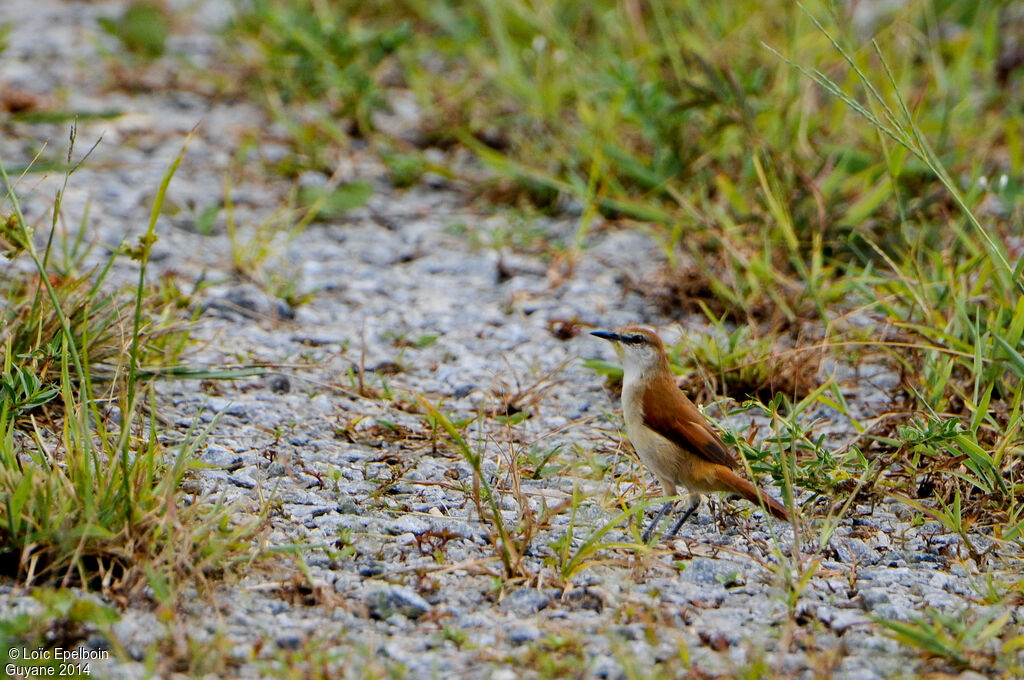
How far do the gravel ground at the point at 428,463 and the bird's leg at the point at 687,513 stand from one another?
0.07 m

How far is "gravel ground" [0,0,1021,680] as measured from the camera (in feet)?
9.19

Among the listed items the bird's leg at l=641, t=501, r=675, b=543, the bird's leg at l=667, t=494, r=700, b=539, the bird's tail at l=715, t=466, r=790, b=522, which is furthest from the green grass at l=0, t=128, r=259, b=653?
the bird's tail at l=715, t=466, r=790, b=522

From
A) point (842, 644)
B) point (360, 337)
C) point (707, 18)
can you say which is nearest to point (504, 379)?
point (360, 337)

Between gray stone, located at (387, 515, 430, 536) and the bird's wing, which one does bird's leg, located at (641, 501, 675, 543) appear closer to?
the bird's wing

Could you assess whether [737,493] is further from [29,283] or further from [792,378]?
[29,283]

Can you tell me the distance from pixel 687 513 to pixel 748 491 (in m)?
0.24

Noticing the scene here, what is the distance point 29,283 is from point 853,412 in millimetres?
3249

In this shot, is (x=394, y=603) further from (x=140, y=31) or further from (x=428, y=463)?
(x=140, y=31)

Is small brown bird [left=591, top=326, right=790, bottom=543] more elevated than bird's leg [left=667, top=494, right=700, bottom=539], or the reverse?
small brown bird [left=591, top=326, right=790, bottom=543]

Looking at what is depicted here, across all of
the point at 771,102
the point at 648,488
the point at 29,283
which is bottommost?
the point at 648,488

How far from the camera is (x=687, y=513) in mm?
3615

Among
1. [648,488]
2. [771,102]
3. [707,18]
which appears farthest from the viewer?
[707,18]

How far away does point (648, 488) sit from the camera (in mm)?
3857

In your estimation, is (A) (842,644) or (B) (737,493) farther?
(B) (737,493)
